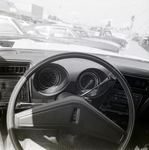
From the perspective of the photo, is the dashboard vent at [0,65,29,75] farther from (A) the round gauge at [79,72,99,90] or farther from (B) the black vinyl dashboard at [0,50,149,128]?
(A) the round gauge at [79,72,99,90]

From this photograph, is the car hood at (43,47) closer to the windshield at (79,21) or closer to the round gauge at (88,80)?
the windshield at (79,21)

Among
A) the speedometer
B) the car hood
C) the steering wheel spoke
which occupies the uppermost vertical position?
the car hood

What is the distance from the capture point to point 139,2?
1.86 m

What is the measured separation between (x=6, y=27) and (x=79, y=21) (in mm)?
706

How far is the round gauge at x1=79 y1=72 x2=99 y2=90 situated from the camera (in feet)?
6.77

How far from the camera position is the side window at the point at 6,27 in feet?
6.18

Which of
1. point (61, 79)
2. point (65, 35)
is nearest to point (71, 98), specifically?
point (61, 79)

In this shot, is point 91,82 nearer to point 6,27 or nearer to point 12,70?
point 12,70

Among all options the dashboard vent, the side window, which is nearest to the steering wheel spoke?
the dashboard vent

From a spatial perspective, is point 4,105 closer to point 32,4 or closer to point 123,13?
point 32,4

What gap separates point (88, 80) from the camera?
6.88 ft

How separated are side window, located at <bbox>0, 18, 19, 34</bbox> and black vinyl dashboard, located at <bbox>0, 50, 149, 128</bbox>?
0.22m

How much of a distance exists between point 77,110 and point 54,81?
20.8 inches

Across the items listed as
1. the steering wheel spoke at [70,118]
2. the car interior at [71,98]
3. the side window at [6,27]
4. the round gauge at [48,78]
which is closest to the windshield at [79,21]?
the side window at [6,27]
